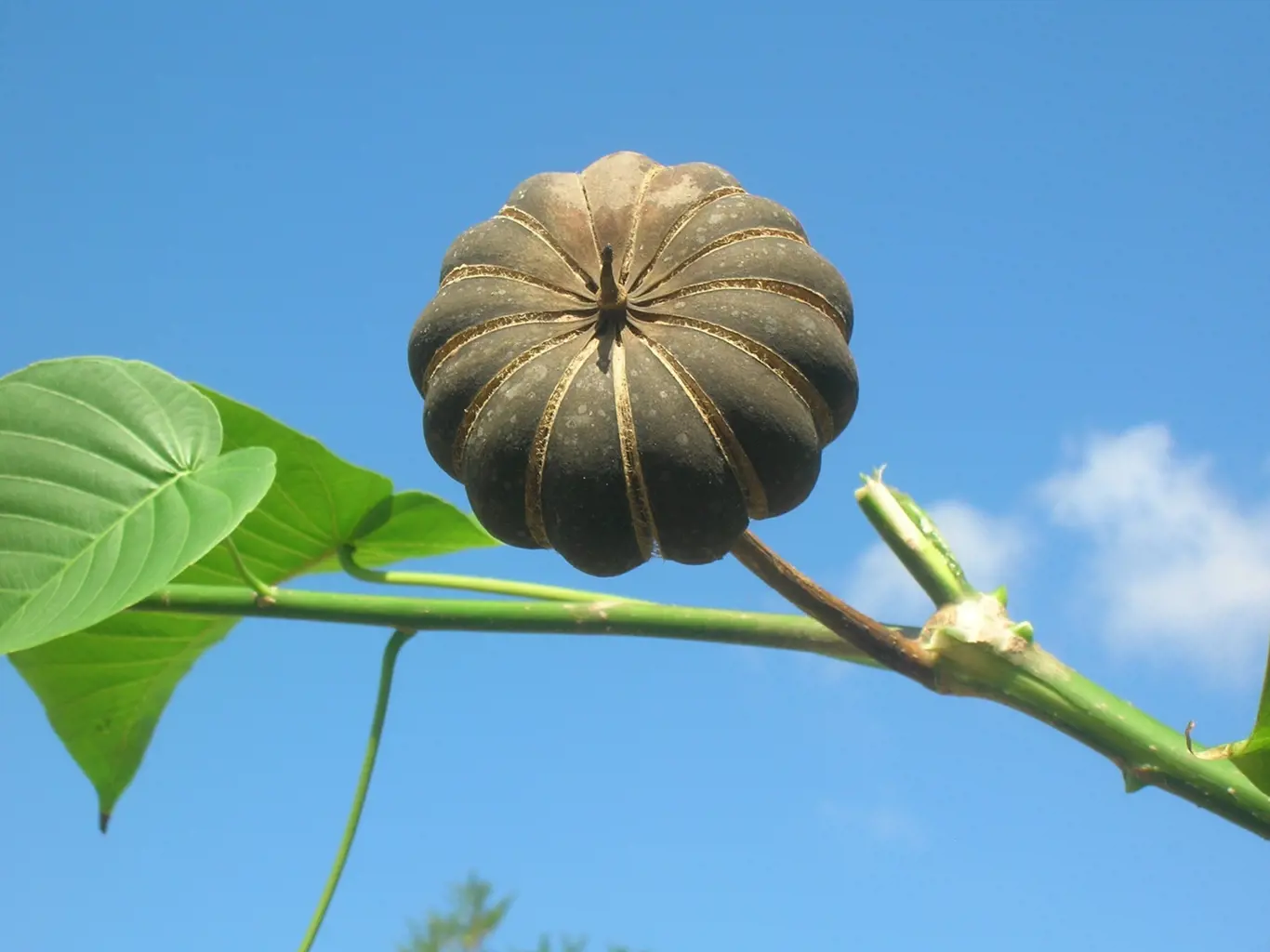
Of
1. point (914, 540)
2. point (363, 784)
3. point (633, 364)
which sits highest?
point (914, 540)

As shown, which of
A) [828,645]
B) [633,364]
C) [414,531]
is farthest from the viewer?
[414,531]

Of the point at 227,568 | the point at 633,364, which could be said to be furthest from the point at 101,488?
the point at 633,364

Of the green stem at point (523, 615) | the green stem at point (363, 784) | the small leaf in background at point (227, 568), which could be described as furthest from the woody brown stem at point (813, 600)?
the small leaf in background at point (227, 568)

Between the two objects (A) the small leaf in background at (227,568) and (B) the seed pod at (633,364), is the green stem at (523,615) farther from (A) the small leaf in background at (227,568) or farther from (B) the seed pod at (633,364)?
(A) the small leaf in background at (227,568)

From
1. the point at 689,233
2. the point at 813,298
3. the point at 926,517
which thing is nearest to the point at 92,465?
the point at 689,233

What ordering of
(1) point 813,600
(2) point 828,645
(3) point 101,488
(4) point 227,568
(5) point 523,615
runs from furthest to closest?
(4) point 227,568
(3) point 101,488
(5) point 523,615
(2) point 828,645
(1) point 813,600

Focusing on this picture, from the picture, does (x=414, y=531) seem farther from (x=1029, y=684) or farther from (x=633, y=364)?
(x=1029, y=684)

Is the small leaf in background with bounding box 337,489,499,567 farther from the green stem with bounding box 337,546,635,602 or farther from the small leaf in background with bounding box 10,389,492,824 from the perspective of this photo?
the green stem with bounding box 337,546,635,602
